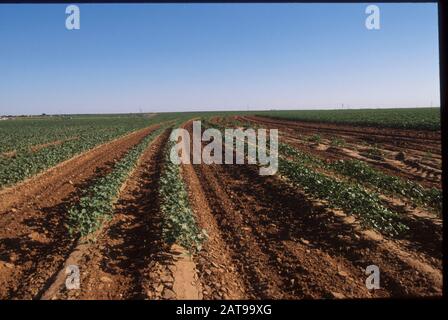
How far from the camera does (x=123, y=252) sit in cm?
611

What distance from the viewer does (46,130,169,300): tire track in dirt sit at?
187 inches

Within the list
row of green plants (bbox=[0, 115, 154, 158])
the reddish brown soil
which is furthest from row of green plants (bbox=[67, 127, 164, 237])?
row of green plants (bbox=[0, 115, 154, 158])

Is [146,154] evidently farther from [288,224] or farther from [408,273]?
[408,273]

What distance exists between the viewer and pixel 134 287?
486 centimetres

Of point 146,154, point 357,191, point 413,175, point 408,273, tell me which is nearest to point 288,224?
point 357,191

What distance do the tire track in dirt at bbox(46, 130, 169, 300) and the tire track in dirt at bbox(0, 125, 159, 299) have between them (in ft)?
2.01

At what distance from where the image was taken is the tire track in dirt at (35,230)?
17.2 ft

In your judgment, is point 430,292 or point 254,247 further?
point 254,247

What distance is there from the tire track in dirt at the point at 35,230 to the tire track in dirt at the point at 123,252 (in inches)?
24.2

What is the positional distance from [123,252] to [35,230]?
270 centimetres

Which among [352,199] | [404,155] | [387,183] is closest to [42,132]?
[404,155]

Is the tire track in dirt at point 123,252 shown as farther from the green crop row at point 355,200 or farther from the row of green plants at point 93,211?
the green crop row at point 355,200
